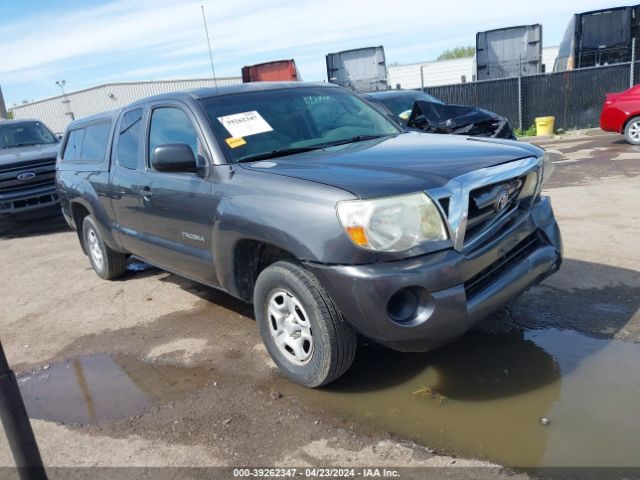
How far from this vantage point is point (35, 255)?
7965 mm

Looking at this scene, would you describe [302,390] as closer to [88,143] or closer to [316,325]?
Result: [316,325]

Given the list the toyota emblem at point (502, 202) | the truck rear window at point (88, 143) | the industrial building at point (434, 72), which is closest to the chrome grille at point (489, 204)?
the toyota emblem at point (502, 202)

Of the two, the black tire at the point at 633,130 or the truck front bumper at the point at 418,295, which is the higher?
the truck front bumper at the point at 418,295

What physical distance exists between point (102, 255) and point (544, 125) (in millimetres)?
14436

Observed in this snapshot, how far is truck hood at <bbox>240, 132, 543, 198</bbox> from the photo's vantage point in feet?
9.63

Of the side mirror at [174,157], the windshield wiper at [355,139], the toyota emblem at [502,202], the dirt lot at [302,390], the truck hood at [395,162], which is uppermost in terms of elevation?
the side mirror at [174,157]

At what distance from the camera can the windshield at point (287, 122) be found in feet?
12.6

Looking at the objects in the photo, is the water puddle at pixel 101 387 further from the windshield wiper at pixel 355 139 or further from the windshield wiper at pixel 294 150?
the windshield wiper at pixel 355 139

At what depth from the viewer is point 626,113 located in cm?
1231

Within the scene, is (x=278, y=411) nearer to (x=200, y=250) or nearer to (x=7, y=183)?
(x=200, y=250)

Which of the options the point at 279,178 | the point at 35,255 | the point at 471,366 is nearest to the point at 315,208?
the point at 279,178

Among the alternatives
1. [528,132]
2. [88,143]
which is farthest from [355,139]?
[528,132]

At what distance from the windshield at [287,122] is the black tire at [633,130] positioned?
10091mm

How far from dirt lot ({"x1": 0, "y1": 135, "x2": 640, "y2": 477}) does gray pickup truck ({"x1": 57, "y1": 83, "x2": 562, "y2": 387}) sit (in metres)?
0.39
